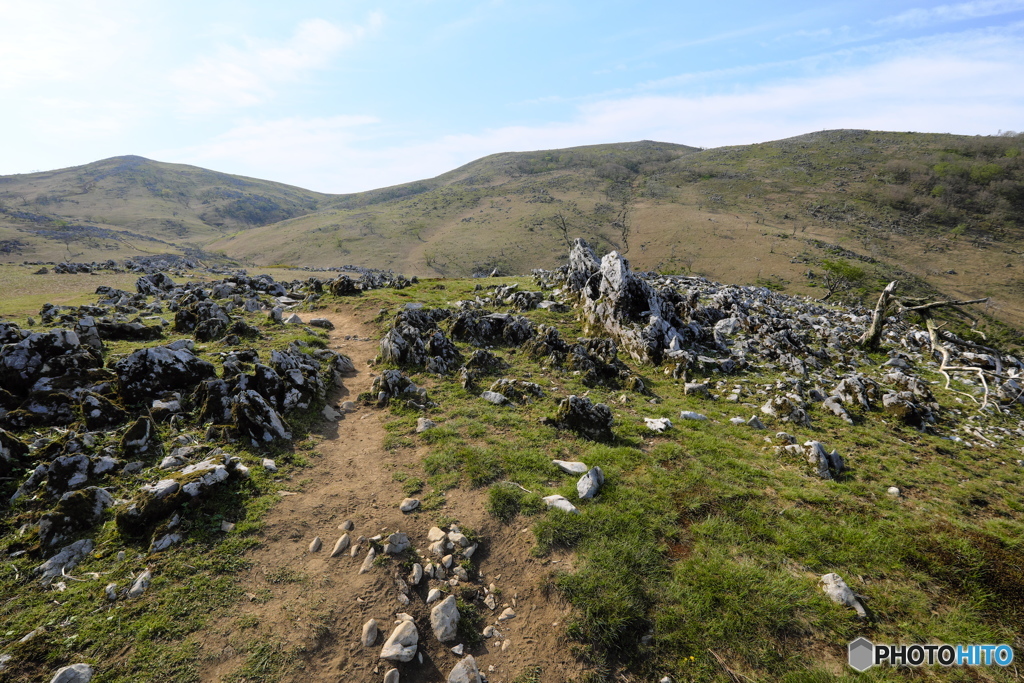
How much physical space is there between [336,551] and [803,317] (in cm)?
2785

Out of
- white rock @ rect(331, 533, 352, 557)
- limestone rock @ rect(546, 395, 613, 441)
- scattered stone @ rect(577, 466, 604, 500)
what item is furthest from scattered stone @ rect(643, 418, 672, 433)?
white rock @ rect(331, 533, 352, 557)

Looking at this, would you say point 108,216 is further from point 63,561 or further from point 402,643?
point 402,643

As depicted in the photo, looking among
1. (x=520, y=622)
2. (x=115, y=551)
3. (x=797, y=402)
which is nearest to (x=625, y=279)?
(x=797, y=402)

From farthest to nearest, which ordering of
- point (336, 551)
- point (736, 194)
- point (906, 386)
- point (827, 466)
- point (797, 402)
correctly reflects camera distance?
point (736, 194)
point (906, 386)
point (797, 402)
point (827, 466)
point (336, 551)

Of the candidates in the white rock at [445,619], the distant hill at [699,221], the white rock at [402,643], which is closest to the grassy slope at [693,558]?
the white rock at [402,643]

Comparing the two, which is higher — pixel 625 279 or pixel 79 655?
pixel 625 279

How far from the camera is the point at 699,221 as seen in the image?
90.1 meters

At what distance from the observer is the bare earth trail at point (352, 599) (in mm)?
5441

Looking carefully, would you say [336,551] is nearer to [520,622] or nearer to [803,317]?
[520,622]

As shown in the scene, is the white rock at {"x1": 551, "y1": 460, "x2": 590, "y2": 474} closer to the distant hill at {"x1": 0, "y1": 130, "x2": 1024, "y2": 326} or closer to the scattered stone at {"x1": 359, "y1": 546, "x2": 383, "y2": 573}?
the scattered stone at {"x1": 359, "y1": 546, "x2": 383, "y2": 573}

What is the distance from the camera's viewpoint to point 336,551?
7148 millimetres

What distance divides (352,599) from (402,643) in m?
1.20

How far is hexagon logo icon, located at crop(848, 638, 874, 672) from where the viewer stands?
5352 mm

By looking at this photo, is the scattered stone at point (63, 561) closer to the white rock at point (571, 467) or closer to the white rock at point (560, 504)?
the white rock at point (560, 504)
